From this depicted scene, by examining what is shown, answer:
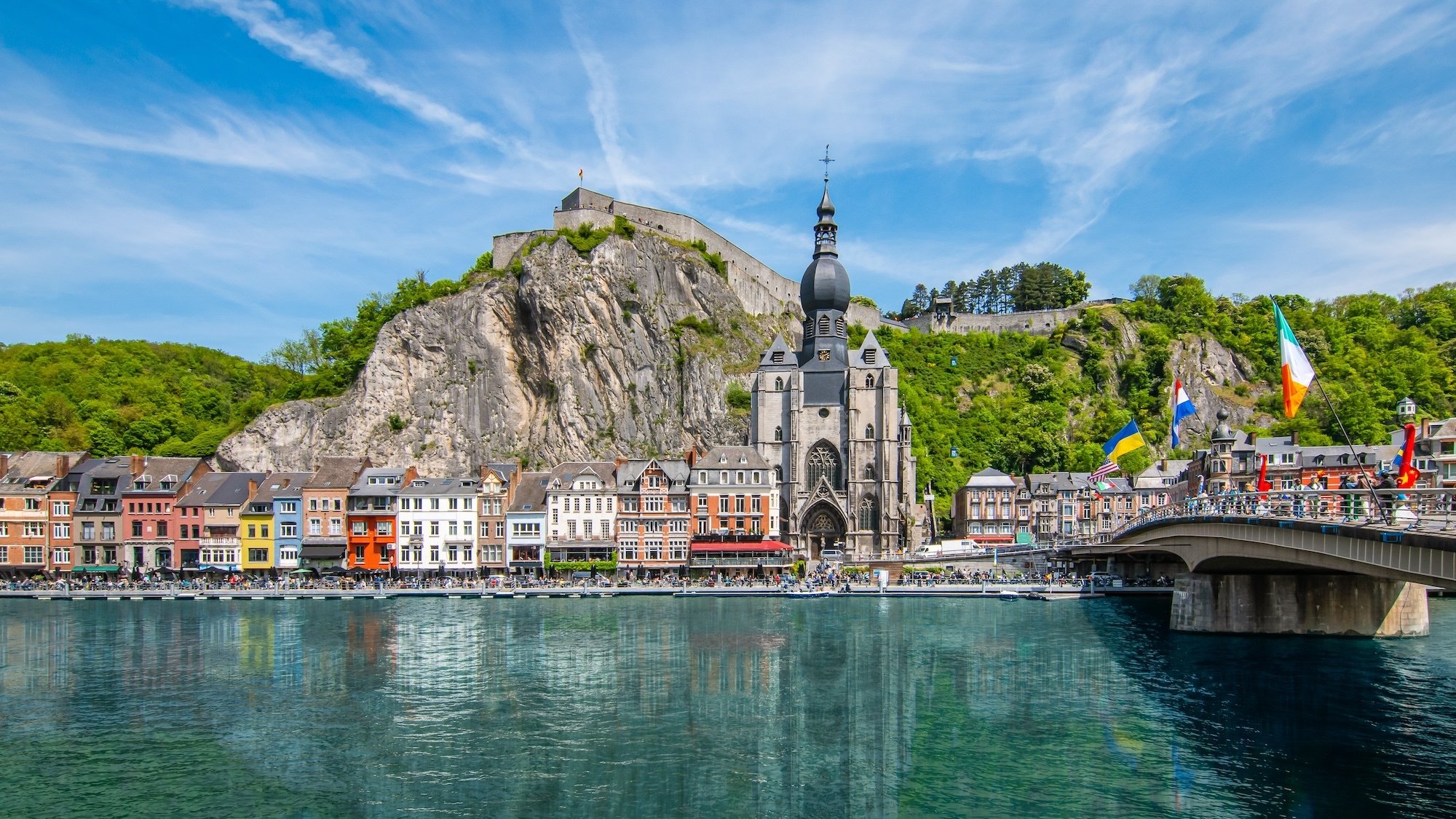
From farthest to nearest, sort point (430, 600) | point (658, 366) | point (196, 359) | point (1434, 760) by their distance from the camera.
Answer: point (196, 359) → point (658, 366) → point (430, 600) → point (1434, 760)

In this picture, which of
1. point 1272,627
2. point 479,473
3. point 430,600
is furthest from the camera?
point 479,473

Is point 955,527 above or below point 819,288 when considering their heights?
below

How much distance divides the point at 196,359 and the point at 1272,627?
121181mm

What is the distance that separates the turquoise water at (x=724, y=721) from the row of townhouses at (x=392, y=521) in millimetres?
25039

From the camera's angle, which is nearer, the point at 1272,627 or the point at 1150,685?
the point at 1150,685

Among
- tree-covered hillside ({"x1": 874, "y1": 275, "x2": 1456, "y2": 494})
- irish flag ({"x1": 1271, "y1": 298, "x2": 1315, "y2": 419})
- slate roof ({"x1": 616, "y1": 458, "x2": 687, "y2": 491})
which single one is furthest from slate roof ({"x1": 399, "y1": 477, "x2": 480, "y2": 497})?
irish flag ({"x1": 1271, "y1": 298, "x2": 1315, "y2": 419})

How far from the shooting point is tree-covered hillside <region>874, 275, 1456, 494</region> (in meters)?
108

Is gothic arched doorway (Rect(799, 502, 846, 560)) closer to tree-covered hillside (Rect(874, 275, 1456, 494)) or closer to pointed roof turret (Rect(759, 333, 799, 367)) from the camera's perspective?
pointed roof turret (Rect(759, 333, 799, 367))

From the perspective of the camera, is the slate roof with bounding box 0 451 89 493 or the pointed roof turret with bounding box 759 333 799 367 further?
the pointed roof turret with bounding box 759 333 799 367

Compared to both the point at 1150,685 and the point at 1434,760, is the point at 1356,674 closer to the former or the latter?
the point at 1150,685

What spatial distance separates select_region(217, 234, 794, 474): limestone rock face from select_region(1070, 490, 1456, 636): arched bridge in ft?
160

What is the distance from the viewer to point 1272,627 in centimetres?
4659

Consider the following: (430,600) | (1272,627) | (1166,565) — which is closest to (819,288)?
(1166,565)

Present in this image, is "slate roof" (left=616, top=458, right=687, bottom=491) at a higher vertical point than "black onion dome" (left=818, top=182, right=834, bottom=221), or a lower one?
lower
